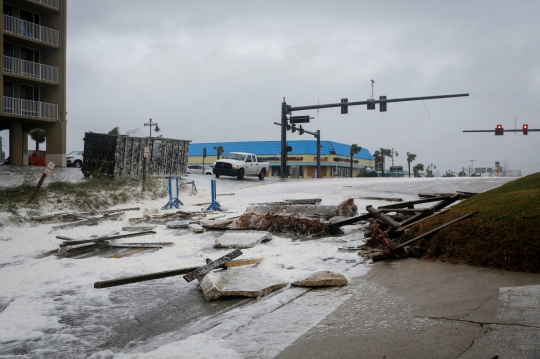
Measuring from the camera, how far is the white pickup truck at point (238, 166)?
1266 inches

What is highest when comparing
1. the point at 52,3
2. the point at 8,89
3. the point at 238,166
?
the point at 52,3

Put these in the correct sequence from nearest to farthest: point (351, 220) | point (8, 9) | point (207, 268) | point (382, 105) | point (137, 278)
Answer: point (137, 278)
point (207, 268)
point (351, 220)
point (8, 9)
point (382, 105)

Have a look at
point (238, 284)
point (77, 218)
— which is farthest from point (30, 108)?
point (238, 284)

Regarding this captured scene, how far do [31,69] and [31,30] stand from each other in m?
2.60

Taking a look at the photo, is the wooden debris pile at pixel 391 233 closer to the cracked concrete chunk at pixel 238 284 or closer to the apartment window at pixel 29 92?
the cracked concrete chunk at pixel 238 284

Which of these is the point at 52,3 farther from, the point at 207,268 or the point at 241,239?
the point at 207,268

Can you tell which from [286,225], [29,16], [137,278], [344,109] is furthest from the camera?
[344,109]

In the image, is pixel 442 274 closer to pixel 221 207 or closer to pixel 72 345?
pixel 72 345

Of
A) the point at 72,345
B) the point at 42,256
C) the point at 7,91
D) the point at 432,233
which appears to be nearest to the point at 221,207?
the point at 42,256

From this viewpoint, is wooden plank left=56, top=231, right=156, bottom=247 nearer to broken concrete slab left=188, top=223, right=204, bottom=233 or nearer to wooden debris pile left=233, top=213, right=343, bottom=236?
broken concrete slab left=188, top=223, right=204, bottom=233

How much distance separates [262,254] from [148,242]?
2645 millimetres

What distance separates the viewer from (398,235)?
8.09 metres

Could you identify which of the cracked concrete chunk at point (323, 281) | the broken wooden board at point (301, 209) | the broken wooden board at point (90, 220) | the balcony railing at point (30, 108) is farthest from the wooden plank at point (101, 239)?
the balcony railing at point (30, 108)

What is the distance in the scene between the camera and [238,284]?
19.1 ft
